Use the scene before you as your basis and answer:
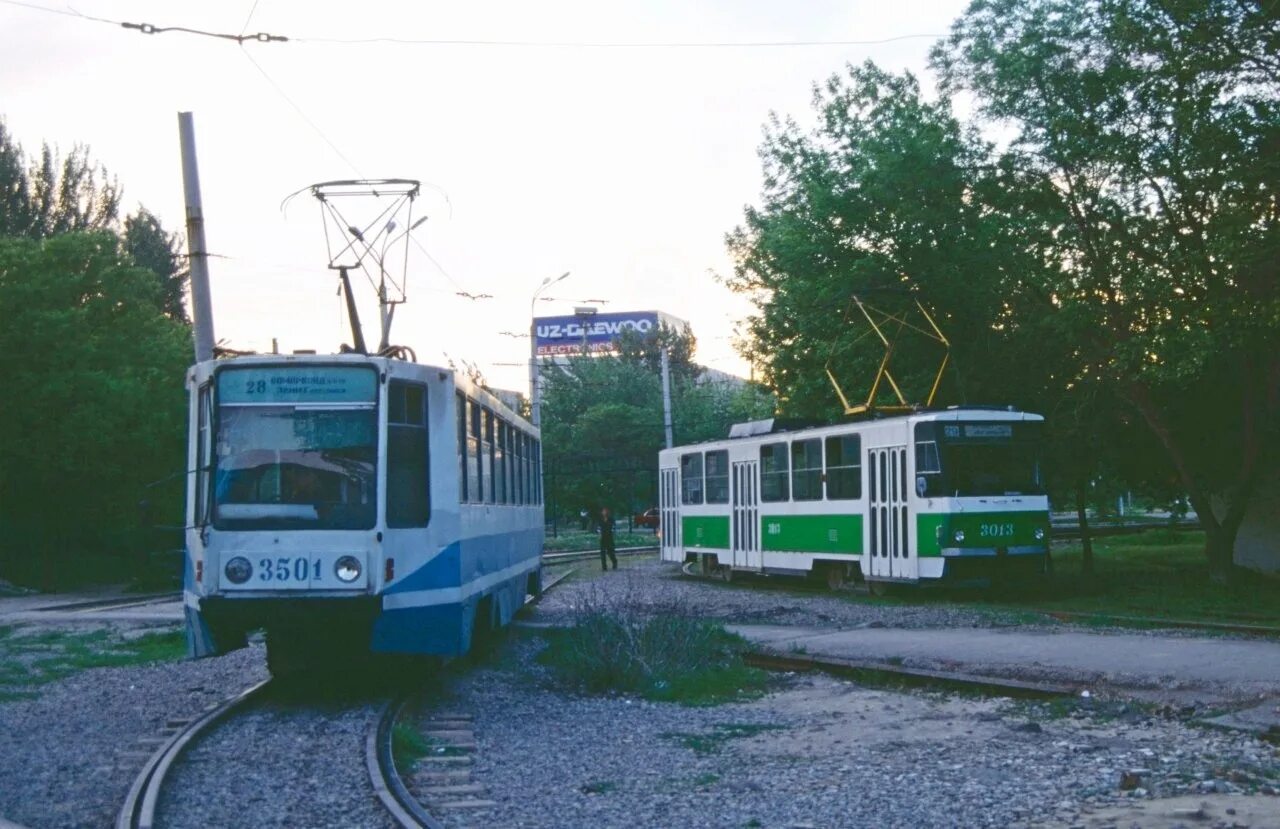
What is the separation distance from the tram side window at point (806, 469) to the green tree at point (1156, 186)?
15.8 ft

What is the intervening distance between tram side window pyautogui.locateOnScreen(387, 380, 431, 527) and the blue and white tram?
0.01 meters

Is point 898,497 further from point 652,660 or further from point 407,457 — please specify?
point 407,457

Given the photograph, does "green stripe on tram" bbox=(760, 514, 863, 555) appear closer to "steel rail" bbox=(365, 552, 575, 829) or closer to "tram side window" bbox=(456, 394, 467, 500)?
"tram side window" bbox=(456, 394, 467, 500)

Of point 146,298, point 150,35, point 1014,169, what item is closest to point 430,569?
point 150,35

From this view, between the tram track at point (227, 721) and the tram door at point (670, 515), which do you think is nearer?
the tram track at point (227, 721)

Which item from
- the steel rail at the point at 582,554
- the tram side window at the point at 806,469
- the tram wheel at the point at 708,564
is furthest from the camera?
the steel rail at the point at 582,554

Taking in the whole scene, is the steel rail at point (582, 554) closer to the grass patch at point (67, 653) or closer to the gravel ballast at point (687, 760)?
the grass patch at point (67, 653)

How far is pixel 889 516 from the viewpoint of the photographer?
24.3 meters

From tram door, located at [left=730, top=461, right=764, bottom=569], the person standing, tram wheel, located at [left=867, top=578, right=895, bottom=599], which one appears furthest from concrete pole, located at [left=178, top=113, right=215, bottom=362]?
the person standing

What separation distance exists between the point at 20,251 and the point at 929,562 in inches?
955

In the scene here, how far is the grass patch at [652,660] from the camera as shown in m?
13.8

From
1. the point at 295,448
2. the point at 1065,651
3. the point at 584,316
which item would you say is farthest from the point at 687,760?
the point at 584,316

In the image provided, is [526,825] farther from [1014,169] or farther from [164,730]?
[1014,169]

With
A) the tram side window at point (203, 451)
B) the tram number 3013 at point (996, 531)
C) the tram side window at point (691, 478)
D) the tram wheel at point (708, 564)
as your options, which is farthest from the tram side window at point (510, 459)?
the tram wheel at point (708, 564)
